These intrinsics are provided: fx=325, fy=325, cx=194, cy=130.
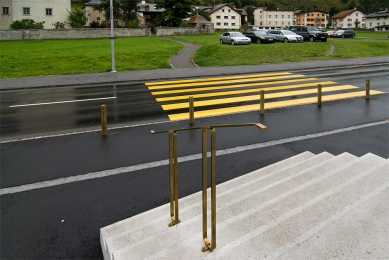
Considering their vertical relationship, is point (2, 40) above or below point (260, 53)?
above

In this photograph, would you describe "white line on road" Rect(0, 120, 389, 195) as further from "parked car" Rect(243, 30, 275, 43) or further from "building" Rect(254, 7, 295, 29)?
"building" Rect(254, 7, 295, 29)

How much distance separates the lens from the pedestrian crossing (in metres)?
12.0

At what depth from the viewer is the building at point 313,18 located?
5458 inches

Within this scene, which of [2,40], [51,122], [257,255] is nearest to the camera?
[257,255]

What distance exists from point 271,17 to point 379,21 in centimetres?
3815

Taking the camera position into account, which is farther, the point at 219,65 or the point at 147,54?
the point at 147,54

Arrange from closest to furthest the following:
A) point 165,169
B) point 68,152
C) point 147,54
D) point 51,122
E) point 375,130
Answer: point 165,169
point 68,152
point 375,130
point 51,122
point 147,54

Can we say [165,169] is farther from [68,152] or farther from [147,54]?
[147,54]

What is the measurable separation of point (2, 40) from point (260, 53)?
3638 centimetres

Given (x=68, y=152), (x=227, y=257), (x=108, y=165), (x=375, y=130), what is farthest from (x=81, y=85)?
(x=227, y=257)

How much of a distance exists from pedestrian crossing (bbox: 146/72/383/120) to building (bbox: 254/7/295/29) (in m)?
118

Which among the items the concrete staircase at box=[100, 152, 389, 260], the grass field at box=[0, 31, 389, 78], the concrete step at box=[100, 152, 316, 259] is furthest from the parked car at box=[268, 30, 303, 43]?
the concrete step at box=[100, 152, 316, 259]

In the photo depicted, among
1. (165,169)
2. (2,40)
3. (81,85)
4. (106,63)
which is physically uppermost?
(2,40)

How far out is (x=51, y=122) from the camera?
10.4 meters
